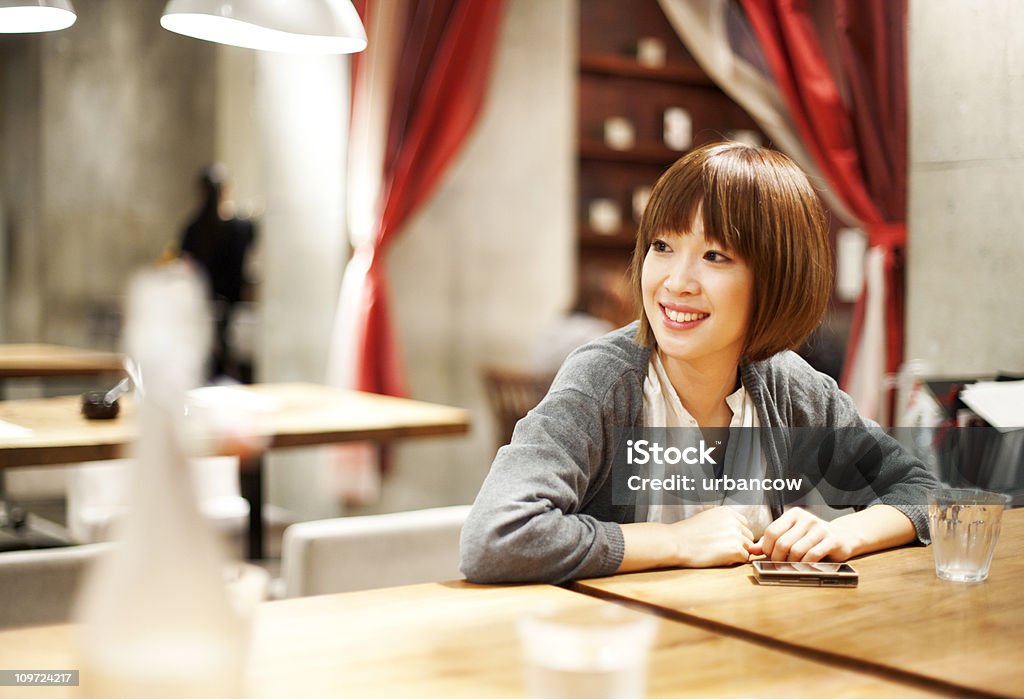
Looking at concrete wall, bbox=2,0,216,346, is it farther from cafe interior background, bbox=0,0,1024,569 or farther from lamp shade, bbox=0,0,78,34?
lamp shade, bbox=0,0,78,34

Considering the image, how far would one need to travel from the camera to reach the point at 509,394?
419cm

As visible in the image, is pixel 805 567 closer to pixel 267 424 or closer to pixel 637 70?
pixel 267 424

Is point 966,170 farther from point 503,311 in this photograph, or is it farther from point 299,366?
point 299,366

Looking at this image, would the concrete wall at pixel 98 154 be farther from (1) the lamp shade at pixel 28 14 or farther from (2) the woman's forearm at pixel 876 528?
(2) the woman's forearm at pixel 876 528

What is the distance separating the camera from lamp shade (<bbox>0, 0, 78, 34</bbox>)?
177 cm

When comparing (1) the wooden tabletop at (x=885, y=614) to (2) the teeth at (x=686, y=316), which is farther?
(2) the teeth at (x=686, y=316)

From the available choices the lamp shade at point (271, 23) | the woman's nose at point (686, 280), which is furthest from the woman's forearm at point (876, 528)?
the lamp shade at point (271, 23)

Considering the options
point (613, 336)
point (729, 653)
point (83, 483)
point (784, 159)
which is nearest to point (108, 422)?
point (83, 483)

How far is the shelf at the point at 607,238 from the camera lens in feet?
17.7

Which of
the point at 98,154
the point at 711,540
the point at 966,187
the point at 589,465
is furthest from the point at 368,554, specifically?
the point at 98,154

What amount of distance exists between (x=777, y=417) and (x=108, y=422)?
1740 mm

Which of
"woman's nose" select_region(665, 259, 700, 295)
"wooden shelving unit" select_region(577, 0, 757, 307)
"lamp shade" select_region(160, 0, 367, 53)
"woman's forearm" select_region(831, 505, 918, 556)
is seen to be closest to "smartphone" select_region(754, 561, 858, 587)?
"woman's forearm" select_region(831, 505, 918, 556)

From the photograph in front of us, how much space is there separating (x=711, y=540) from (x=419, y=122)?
3035 millimetres

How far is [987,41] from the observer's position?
6.20 ft
